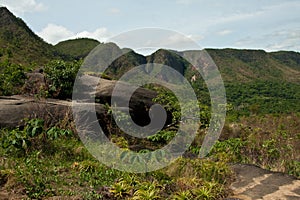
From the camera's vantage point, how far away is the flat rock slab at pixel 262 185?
17.3ft

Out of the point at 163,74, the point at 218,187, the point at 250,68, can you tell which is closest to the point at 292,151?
the point at 218,187

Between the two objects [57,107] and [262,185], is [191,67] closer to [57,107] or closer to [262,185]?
[57,107]

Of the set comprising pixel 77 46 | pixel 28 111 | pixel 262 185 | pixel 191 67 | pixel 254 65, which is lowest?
pixel 262 185

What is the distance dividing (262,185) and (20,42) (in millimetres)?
29433

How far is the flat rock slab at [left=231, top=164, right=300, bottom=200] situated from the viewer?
528 centimetres

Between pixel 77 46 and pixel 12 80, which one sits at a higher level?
pixel 77 46

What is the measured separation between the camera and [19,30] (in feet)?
110

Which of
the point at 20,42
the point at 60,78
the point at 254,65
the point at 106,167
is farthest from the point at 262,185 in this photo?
the point at 254,65

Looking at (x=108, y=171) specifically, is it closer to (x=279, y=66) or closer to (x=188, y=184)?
(x=188, y=184)

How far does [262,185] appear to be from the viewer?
18.9ft

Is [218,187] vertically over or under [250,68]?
under

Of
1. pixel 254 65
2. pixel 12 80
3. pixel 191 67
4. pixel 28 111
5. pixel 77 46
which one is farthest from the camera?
pixel 254 65

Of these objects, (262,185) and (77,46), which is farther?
(77,46)

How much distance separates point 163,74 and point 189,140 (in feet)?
15.5
